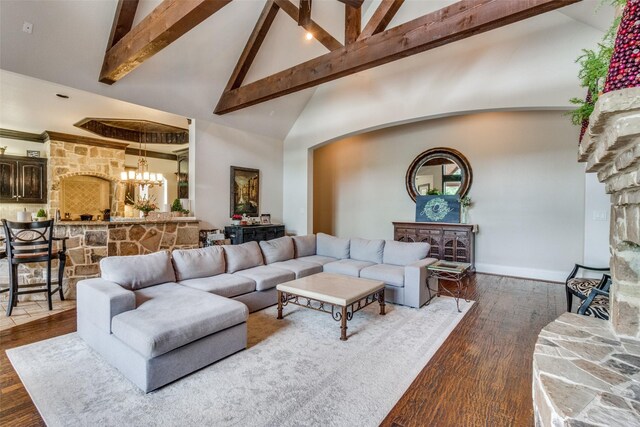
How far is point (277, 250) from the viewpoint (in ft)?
15.2

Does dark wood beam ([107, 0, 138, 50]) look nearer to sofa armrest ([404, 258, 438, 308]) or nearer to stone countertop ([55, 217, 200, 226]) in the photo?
stone countertop ([55, 217, 200, 226])

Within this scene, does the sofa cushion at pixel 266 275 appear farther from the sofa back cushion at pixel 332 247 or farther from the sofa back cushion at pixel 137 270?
the sofa back cushion at pixel 332 247

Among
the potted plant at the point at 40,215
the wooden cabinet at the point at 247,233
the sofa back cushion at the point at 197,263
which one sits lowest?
the sofa back cushion at the point at 197,263

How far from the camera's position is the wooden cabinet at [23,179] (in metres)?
6.32

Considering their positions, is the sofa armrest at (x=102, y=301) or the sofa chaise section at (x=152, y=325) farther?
the sofa armrest at (x=102, y=301)

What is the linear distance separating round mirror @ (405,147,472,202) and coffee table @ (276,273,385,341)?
3343 millimetres

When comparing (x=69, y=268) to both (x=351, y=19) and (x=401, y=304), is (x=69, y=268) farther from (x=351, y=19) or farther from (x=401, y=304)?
(x=351, y=19)

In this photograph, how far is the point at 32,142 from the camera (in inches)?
262

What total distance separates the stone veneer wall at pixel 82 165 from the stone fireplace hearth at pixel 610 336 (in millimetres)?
8649

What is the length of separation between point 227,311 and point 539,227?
18.0 ft

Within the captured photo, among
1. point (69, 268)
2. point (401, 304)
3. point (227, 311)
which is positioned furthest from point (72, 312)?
point (401, 304)

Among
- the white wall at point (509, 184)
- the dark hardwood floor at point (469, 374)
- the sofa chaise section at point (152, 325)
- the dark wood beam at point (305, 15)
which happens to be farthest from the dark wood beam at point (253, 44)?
the dark hardwood floor at point (469, 374)

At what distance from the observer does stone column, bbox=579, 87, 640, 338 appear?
1485 mm

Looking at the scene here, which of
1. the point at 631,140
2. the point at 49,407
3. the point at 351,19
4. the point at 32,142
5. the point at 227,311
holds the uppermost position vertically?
the point at 351,19
